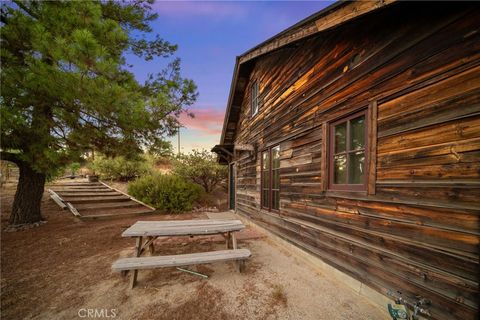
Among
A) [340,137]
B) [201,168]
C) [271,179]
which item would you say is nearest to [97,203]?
[201,168]

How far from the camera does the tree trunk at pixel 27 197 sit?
5.34m

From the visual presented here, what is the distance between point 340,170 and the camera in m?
3.13

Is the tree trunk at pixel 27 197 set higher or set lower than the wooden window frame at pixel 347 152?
lower

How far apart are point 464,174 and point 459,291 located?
3.37 feet

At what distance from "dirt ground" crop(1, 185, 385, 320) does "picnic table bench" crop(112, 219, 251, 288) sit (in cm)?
35

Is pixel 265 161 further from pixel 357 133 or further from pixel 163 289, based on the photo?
pixel 163 289

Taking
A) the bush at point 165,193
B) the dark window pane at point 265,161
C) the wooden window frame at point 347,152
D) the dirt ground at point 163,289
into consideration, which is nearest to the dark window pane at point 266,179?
the dark window pane at point 265,161

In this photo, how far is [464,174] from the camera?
5.68ft

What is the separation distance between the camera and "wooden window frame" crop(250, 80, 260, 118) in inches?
260

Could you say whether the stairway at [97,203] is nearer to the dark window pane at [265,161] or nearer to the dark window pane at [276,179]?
the dark window pane at [265,161]

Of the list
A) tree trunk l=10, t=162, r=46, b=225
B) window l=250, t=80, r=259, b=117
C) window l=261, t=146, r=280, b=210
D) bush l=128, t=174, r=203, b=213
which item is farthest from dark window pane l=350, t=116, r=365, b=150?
tree trunk l=10, t=162, r=46, b=225

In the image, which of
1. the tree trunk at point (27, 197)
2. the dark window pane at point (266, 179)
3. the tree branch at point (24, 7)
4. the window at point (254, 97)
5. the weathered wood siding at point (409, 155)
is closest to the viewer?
the weathered wood siding at point (409, 155)

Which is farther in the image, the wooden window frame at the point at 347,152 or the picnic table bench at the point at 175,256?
the picnic table bench at the point at 175,256

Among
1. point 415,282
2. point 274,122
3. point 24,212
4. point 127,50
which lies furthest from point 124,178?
point 415,282
